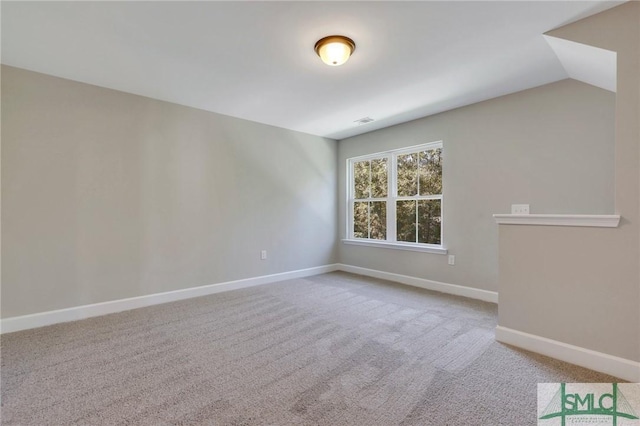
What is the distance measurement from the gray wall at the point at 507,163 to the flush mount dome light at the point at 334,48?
205 centimetres

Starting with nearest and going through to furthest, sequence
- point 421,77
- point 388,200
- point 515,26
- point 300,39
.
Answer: point 515,26, point 300,39, point 421,77, point 388,200

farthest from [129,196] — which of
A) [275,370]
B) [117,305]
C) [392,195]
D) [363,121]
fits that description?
[392,195]

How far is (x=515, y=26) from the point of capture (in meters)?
2.02

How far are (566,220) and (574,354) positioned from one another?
3.09 feet

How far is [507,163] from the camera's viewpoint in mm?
3191

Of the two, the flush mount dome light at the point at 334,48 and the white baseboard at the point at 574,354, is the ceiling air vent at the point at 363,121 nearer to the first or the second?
the flush mount dome light at the point at 334,48

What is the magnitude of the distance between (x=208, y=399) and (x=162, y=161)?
273 centimetres

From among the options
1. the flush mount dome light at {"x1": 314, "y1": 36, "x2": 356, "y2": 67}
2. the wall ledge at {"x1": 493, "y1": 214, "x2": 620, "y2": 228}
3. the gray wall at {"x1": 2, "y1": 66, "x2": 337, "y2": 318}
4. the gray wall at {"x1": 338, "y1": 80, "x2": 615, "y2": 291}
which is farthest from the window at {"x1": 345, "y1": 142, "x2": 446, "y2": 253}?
the flush mount dome light at {"x1": 314, "y1": 36, "x2": 356, "y2": 67}

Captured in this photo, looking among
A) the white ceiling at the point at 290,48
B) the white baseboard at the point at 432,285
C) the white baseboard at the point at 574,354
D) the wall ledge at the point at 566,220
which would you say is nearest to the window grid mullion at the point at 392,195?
the white baseboard at the point at 432,285

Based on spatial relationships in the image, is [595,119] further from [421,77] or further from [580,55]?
[421,77]

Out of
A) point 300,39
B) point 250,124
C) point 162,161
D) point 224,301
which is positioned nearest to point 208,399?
point 224,301

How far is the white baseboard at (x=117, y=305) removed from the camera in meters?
2.58

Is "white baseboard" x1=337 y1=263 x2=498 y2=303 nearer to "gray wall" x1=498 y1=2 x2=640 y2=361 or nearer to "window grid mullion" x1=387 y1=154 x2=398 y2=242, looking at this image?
"window grid mullion" x1=387 y1=154 x2=398 y2=242

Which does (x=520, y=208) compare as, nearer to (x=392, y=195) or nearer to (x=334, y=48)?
(x=392, y=195)
